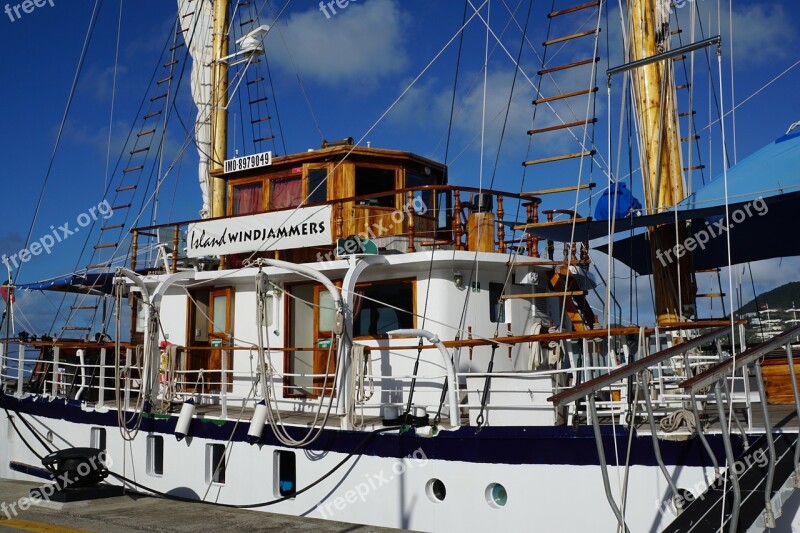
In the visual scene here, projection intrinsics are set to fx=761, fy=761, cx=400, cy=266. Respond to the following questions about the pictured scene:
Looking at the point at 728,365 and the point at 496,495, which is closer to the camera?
the point at 728,365

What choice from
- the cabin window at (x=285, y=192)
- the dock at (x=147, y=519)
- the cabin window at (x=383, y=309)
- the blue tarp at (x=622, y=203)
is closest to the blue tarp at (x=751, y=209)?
the blue tarp at (x=622, y=203)

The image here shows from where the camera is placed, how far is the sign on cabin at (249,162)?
44.7ft

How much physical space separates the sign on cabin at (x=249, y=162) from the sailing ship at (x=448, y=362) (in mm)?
→ 39

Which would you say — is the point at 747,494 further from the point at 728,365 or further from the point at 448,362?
the point at 448,362

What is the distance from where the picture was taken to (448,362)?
8648 millimetres

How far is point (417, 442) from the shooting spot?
845 centimetres

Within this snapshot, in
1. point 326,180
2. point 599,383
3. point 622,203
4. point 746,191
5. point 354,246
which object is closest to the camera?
point 599,383

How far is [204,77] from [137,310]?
6.58 metres

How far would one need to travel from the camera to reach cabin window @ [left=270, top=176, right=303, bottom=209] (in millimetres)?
Result: 13508

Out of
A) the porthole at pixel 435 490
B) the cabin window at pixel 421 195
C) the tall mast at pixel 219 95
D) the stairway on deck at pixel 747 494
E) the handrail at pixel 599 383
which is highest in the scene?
the tall mast at pixel 219 95

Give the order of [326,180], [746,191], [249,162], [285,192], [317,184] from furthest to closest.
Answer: [249,162] < [285,192] < [317,184] < [326,180] < [746,191]

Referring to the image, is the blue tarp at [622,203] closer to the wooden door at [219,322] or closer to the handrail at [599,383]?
the handrail at [599,383]

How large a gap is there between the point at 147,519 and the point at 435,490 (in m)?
3.57

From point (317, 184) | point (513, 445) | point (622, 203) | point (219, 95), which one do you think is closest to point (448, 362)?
point (513, 445)
